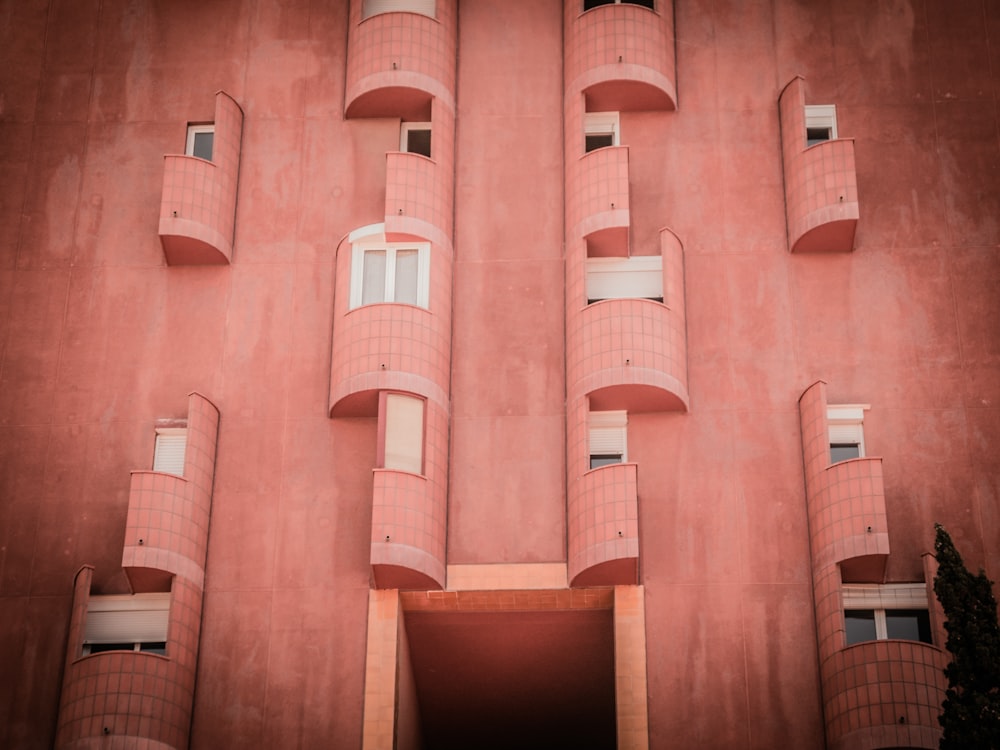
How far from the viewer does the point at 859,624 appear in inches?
1267

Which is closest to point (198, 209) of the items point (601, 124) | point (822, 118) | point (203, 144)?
point (203, 144)

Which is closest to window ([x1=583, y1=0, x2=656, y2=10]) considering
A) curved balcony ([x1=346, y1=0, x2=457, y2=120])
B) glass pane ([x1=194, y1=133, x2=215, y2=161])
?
curved balcony ([x1=346, y1=0, x2=457, y2=120])

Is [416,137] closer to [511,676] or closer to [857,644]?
[511,676]

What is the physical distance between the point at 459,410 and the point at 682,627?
6.61m

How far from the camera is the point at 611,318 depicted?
3409 centimetres

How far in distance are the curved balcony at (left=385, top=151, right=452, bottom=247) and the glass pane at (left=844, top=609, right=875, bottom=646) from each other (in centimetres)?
1169

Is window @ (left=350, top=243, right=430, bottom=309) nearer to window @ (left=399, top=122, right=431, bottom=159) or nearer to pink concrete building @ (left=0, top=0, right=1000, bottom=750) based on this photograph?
pink concrete building @ (left=0, top=0, right=1000, bottom=750)

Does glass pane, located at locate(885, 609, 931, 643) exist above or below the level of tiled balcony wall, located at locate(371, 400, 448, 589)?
below

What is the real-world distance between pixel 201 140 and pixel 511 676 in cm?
1412

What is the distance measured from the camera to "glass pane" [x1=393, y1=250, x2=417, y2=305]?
35.2 metres

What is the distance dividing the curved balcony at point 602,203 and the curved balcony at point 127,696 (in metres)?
11.8

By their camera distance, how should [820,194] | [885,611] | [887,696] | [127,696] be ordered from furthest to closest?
[820,194]
[885,611]
[127,696]
[887,696]

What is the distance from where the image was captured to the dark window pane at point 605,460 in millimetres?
34219

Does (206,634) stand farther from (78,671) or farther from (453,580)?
(453,580)
